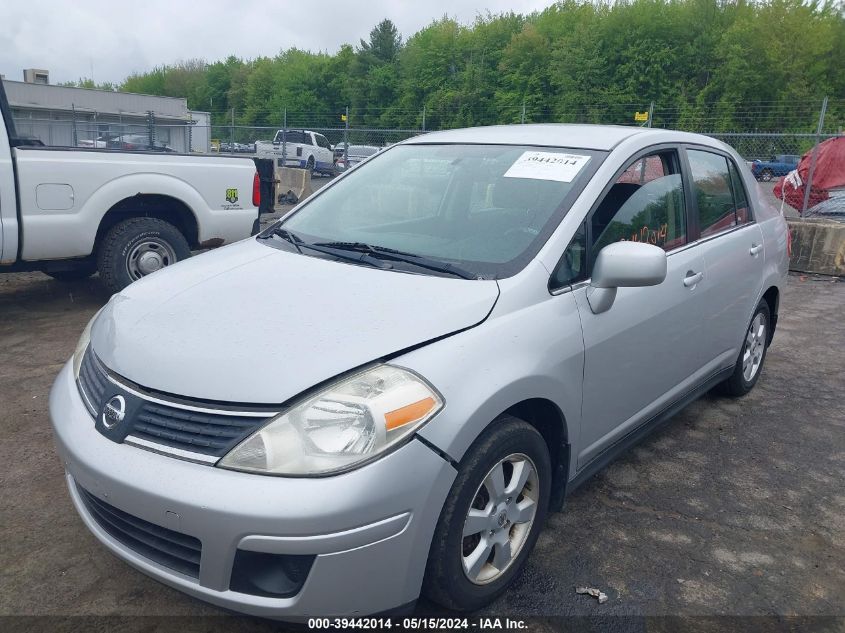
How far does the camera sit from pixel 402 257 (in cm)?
279

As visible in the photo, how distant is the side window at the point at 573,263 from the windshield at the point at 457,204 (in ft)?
0.35

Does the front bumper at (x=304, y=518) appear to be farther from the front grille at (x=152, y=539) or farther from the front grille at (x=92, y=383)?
the front grille at (x=92, y=383)

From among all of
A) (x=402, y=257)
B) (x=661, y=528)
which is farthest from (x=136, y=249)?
(x=661, y=528)

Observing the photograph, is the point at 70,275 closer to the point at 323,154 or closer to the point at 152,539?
the point at 152,539

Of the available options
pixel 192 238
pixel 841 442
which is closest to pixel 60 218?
pixel 192 238

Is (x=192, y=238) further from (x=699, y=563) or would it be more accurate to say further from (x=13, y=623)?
(x=699, y=563)

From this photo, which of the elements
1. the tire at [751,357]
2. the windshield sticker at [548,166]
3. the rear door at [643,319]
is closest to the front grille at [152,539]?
the rear door at [643,319]

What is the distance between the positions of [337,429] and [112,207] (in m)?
4.91

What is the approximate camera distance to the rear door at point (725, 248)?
3684 millimetres

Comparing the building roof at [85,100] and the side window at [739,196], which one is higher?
the building roof at [85,100]

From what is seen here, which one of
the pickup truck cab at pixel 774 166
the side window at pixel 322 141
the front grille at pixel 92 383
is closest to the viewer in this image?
the front grille at pixel 92 383

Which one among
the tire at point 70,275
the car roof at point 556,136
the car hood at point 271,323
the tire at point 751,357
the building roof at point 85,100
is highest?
the building roof at point 85,100

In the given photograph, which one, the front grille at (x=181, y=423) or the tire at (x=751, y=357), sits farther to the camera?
the tire at (x=751, y=357)

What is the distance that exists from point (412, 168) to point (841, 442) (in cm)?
292
